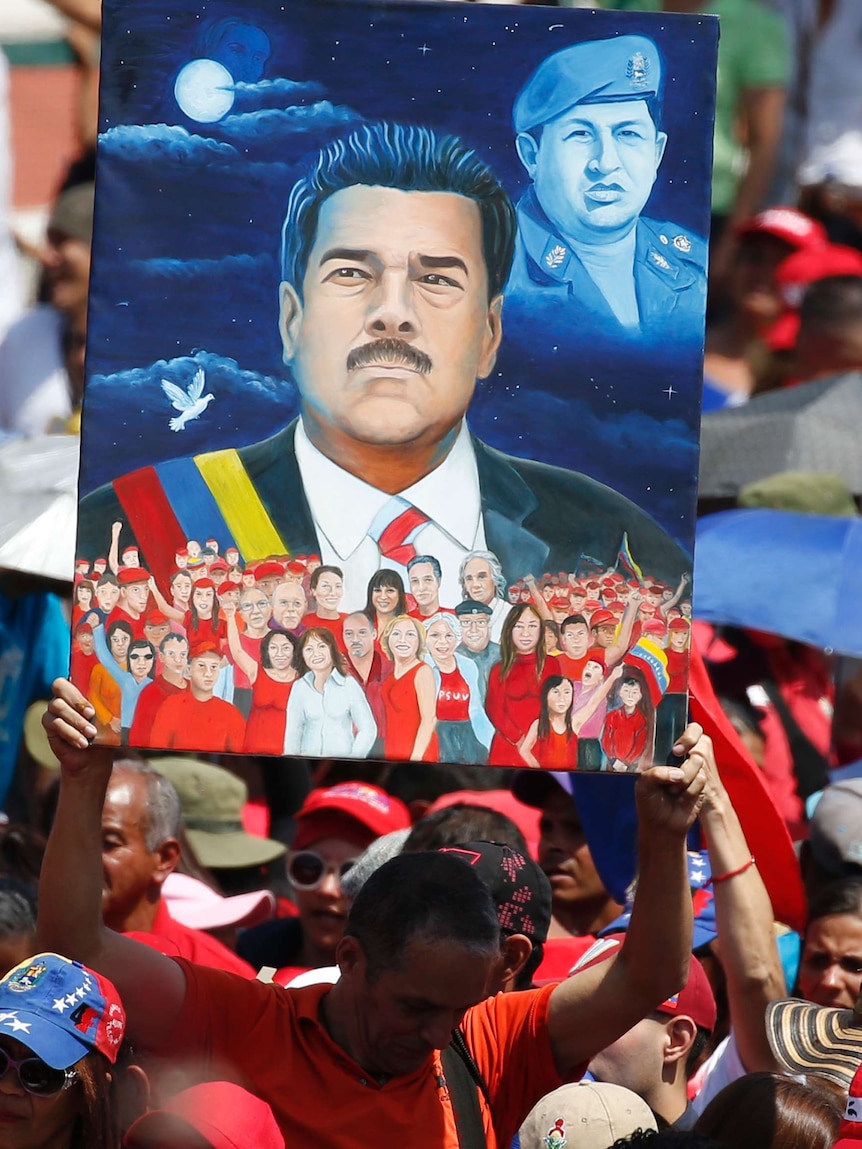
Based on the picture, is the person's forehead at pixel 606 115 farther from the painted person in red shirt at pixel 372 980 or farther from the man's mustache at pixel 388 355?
the painted person in red shirt at pixel 372 980

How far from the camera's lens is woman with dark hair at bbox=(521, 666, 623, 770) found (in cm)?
346

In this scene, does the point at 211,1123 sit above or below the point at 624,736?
below

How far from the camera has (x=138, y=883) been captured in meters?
4.97

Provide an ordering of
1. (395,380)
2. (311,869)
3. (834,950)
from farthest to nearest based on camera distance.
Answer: (311,869)
(834,950)
(395,380)

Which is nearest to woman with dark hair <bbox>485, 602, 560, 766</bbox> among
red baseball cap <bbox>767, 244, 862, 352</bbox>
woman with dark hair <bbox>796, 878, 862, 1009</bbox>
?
woman with dark hair <bbox>796, 878, 862, 1009</bbox>

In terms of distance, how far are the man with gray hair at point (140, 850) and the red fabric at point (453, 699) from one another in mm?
1548

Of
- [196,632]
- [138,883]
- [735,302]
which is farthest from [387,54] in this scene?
[735,302]

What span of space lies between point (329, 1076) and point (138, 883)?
1663mm

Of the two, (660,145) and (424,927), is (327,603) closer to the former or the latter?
(424,927)

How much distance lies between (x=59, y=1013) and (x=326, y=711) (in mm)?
687

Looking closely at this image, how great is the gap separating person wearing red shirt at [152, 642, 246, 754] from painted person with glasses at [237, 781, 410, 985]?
5.49 feet

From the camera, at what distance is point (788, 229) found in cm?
867

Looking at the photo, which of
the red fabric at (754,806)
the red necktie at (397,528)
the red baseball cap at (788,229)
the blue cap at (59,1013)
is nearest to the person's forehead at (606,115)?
the red necktie at (397,528)

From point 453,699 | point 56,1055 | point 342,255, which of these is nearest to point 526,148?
point 342,255
